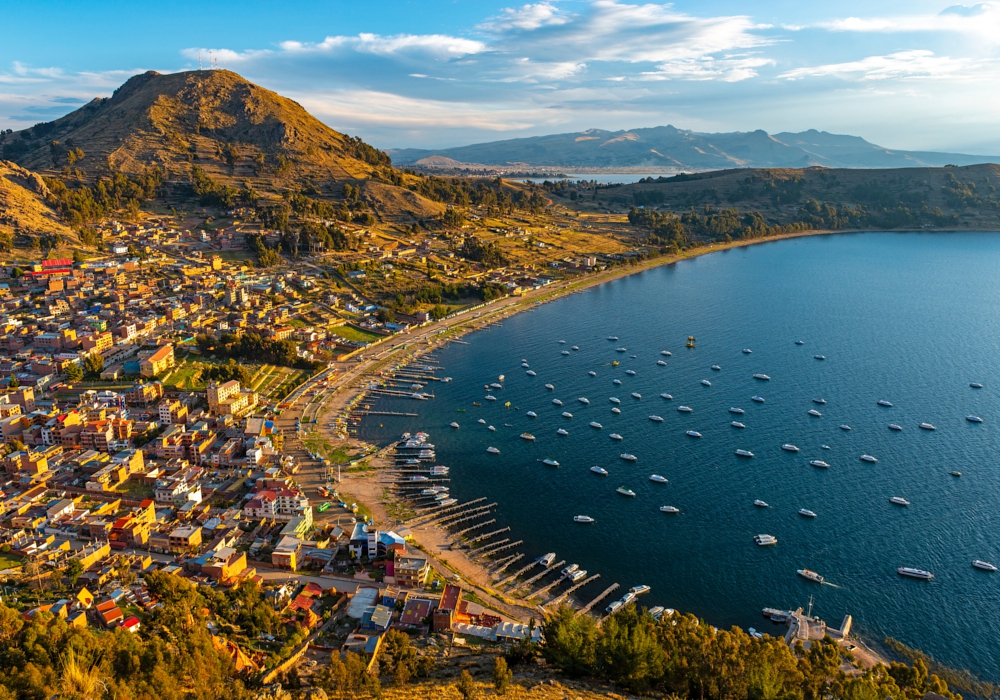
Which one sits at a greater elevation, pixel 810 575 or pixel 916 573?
pixel 916 573

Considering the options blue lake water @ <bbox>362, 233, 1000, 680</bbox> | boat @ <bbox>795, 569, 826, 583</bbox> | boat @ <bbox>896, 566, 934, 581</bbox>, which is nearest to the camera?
blue lake water @ <bbox>362, 233, 1000, 680</bbox>

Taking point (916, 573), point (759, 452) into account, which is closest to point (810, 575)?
point (916, 573)

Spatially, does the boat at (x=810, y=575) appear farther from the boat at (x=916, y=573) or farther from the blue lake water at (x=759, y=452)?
the boat at (x=916, y=573)

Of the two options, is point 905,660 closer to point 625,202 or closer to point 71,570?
point 71,570

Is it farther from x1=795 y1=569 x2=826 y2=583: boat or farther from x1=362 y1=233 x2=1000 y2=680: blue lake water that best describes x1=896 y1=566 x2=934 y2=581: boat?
x1=795 y1=569 x2=826 y2=583: boat

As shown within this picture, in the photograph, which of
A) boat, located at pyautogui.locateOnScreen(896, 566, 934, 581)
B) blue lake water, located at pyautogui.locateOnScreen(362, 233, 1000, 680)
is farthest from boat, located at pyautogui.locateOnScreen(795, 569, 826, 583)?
boat, located at pyautogui.locateOnScreen(896, 566, 934, 581)

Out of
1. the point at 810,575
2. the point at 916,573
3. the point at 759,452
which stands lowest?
the point at 810,575

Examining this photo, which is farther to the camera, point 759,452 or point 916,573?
point 759,452

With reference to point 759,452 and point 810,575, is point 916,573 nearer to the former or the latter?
point 810,575
